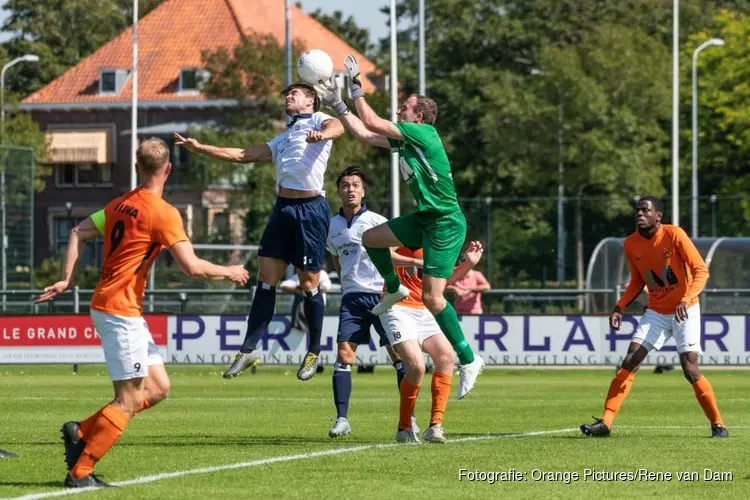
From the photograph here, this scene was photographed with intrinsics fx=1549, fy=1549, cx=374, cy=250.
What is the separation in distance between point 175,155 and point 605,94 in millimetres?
24741

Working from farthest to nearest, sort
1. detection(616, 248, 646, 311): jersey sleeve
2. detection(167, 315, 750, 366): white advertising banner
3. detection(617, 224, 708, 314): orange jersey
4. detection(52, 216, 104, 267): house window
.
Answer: detection(52, 216, 104, 267): house window < detection(167, 315, 750, 366): white advertising banner < detection(616, 248, 646, 311): jersey sleeve < detection(617, 224, 708, 314): orange jersey

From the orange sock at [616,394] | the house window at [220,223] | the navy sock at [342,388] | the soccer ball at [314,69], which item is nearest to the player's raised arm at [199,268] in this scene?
the soccer ball at [314,69]

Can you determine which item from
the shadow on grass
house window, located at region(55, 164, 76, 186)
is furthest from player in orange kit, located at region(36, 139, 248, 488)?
house window, located at region(55, 164, 76, 186)

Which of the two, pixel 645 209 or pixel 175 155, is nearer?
pixel 645 209

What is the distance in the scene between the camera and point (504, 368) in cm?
2827

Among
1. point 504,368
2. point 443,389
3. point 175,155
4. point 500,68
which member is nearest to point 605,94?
point 500,68

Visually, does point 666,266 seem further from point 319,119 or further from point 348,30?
point 348,30

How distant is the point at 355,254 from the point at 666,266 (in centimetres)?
282

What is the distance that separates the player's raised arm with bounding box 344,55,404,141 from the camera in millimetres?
11391

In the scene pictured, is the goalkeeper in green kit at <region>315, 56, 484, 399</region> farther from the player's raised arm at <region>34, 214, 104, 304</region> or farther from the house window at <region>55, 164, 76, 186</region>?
the house window at <region>55, 164, 76, 186</region>

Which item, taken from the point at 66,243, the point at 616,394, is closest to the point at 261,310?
the point at 616,394

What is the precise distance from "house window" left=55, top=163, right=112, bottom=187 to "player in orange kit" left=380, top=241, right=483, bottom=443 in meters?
65.8

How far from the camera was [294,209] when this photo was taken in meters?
13.0

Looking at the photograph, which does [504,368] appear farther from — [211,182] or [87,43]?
[87,43]
